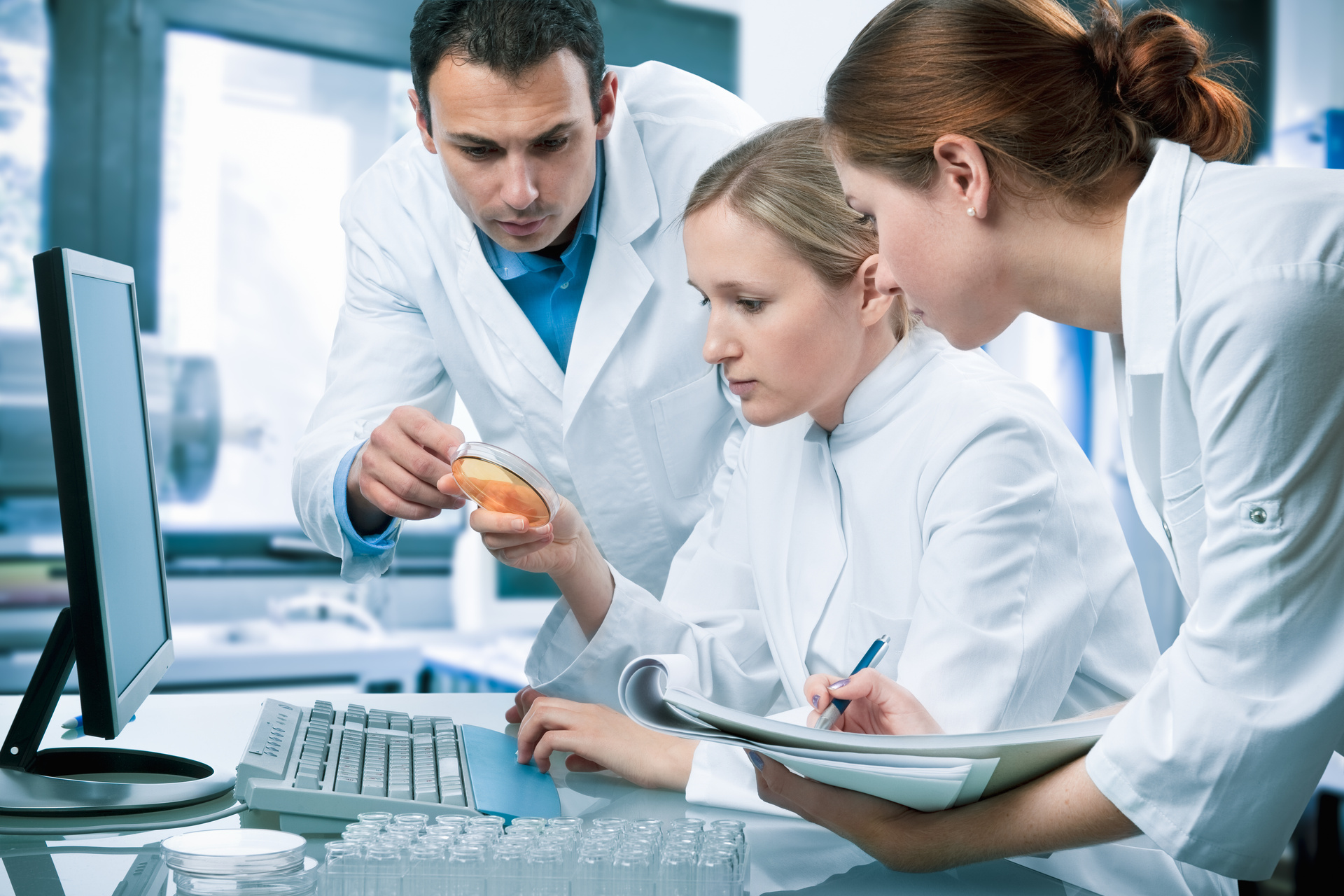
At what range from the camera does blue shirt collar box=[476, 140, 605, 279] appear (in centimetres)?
172

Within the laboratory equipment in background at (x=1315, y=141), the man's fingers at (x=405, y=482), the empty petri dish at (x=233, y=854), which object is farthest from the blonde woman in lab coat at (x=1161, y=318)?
the laboratory equipment in background at (x=1315, y=141)

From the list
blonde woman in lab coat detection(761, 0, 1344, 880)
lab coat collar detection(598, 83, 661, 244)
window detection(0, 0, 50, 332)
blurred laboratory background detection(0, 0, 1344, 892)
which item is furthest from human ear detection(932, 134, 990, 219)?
window detection(0, 0, 50, 332)

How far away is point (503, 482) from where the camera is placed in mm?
1136

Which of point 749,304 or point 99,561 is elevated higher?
point 749,304

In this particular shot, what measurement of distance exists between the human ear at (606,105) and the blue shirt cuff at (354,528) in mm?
592

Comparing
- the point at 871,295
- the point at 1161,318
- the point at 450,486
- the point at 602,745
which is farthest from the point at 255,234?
the point at 1161,318

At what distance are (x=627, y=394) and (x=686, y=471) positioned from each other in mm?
161

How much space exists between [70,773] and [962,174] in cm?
100

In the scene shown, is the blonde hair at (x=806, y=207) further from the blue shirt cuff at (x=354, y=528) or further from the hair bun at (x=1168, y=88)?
the blue shirt cuff at (x=354, y=528)

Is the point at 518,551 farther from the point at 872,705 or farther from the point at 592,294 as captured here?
the point at 592,294

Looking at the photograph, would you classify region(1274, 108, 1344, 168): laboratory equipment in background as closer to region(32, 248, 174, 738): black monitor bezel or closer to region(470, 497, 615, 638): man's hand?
region(470, 497, 615, 638): man's hand

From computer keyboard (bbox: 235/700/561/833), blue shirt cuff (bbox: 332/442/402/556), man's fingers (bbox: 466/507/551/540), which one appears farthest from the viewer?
blue shirt cuff (bbox: 332/442/402/556)

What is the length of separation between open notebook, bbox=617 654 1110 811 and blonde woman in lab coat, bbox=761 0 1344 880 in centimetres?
2

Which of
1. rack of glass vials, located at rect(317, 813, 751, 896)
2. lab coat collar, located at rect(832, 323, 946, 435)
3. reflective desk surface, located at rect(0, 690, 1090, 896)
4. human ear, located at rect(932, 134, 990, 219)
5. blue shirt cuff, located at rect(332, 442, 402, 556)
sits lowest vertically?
reflective desk surface, located at rect(0, 690, 1090, 896)
